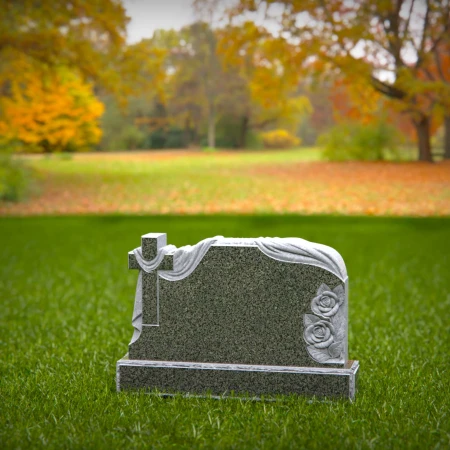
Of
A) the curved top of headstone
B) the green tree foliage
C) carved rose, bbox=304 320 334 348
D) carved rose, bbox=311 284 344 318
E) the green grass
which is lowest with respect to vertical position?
the green grass

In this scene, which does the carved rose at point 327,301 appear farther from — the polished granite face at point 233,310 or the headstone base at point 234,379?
the headstone base at point 234,379

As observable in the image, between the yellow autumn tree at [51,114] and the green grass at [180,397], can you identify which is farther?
the yellow autumn tree at [51,114]

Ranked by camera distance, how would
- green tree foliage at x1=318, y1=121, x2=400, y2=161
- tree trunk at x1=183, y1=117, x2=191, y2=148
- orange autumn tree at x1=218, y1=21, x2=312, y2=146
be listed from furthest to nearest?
tree trunk at x1=183, y1=117, x2=191, y2=148 < green tree foliage at x1=318, y1=121, x2=400, y2=161 < orange autumn tree at x1=218, y1=21, x2=312, y2=146

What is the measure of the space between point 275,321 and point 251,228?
38.0 feet

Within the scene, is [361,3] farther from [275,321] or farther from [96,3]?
[275,321]

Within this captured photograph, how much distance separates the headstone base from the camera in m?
5.34

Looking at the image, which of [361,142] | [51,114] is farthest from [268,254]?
[361,142]

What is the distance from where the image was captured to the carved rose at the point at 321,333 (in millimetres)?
5328

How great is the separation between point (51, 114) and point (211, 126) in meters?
6.06

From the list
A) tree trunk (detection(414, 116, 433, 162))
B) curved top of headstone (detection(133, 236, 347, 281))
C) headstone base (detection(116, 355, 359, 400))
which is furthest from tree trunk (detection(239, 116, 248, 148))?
headstone base (detection(116, 355, 359, 400))

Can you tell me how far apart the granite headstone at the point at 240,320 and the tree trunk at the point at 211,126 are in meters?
22.3

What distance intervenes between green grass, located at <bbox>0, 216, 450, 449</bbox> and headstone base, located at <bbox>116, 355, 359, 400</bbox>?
0.11m

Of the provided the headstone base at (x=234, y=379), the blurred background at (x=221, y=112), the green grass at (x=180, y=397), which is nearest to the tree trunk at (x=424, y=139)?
the blurred background at (x=221, y=112)

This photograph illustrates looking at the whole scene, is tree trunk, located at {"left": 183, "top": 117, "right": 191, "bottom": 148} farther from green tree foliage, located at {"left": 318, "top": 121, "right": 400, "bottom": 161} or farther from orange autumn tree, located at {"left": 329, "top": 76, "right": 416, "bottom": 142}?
orange autumn tree, located at {"left": 329, "top": 76, "right": 416, "bottom": 142}
